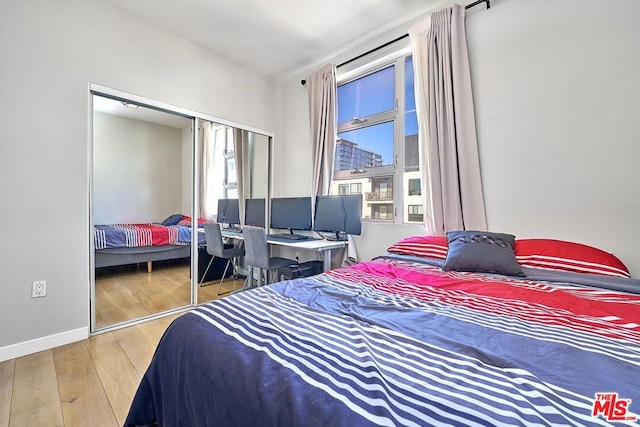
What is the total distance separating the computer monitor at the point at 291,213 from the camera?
3166 mm

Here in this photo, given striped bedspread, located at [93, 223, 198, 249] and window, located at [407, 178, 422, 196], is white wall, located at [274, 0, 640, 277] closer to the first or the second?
window, located at [407, 178, 422, 196]

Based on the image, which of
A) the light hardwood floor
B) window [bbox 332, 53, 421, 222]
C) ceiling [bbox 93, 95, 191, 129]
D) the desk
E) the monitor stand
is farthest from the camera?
the monitor stand

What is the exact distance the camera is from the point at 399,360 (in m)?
0.70

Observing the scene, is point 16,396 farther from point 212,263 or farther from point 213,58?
point 213,58

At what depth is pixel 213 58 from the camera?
306cm

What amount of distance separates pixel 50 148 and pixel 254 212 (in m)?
2.00

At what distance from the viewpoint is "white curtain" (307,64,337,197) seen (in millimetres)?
3092

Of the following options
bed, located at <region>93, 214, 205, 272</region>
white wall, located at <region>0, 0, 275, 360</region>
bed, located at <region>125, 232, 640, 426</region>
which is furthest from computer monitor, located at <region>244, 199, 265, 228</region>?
bed, located at <region>125, 232, 640, 426</region>

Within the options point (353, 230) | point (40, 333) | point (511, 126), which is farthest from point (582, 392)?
point (40, 333)

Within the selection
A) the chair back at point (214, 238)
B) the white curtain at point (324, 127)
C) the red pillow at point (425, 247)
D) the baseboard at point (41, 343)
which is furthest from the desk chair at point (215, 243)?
the red pillow at point (425, 247)

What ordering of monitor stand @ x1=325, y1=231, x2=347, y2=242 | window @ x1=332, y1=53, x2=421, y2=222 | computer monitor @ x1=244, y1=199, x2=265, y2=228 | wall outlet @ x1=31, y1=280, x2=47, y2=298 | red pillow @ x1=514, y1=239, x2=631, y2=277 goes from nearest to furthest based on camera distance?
red pillow @ x1=514, y1=239, x2=631, y2=277 < wall outlet @ x1=31, y1=280, x2=47, y2=298 < window @ x1=332, y1=53, x2=421, y2=222 < monitor stand @ x1=325, y1=231, x2=347, y2=242 < computer monitor @ x1=244, y1=199, x2=265, y2=228

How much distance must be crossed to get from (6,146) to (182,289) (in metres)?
1.83

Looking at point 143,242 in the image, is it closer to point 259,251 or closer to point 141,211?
point 141,211

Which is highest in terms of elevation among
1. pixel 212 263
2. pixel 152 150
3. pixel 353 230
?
pixel 152 150
